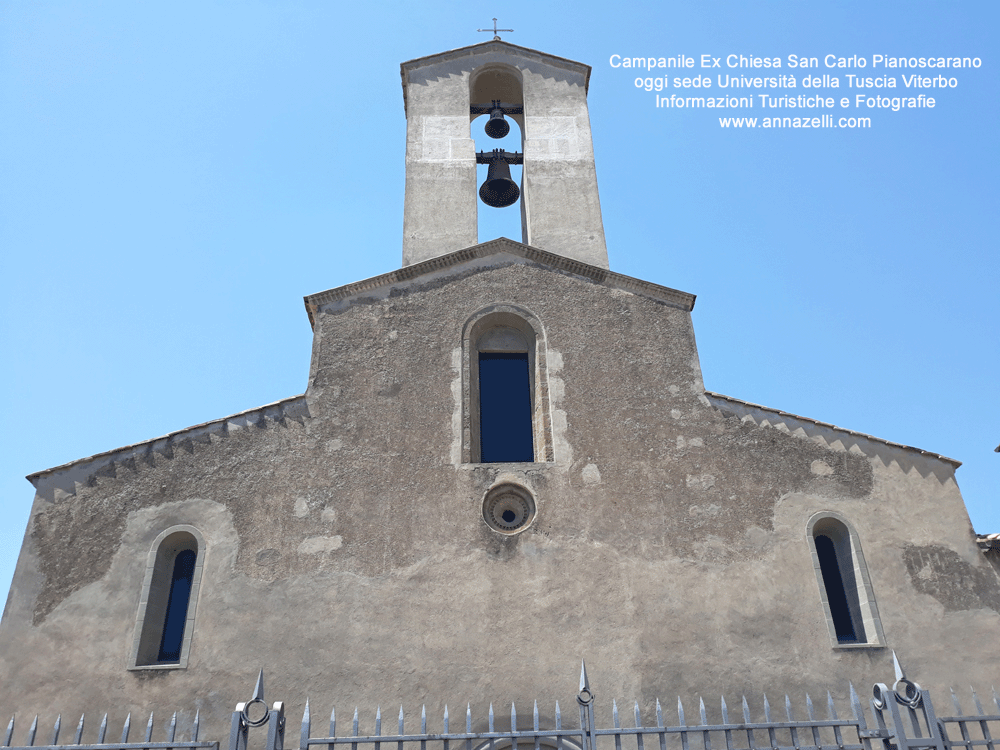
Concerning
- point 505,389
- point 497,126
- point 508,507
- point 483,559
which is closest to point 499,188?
point 497,126

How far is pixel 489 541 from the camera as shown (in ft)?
30.8

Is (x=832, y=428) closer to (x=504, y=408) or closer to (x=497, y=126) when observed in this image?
(x=504, y=408)

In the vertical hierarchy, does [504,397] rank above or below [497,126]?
below

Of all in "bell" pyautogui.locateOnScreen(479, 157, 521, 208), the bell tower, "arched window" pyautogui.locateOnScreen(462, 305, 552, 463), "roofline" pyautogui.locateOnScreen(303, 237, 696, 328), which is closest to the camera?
"arched window" pyautogui.locateOnScreen(462, 305, 552, 463)

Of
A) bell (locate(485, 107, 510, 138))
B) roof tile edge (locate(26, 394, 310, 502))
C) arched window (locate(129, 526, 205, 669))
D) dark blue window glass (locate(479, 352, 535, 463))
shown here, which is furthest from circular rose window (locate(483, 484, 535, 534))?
bell (locate(485, 107, 510, 138))

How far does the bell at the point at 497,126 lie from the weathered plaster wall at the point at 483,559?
6148mm

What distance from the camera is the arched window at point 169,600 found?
8711mm

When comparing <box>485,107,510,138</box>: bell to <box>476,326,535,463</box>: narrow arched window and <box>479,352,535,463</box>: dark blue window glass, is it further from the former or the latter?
<box>479,352,535,463</box>: dark blue window glass

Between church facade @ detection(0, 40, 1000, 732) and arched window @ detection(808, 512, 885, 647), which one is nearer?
church facade @ detection(0, 40, 1000, 732)

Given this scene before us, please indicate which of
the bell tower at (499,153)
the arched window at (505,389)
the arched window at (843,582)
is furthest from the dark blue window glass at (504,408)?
the arched window at (843,582)

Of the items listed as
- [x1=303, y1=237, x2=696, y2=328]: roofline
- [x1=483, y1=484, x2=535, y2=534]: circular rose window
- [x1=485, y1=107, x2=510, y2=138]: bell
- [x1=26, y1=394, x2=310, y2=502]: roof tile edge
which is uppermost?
[x1=485, y1=107, x2=510, y2=138]: bell

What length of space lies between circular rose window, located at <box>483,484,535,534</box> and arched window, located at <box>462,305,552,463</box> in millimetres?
599

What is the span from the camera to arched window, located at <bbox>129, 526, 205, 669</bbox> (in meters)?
8.71

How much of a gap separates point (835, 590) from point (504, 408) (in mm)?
4781
